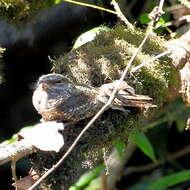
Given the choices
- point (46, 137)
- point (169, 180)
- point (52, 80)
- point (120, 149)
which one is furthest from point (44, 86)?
point (169, 180)

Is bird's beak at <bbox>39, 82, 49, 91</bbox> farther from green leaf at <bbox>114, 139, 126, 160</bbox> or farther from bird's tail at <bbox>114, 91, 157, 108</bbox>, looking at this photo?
green leaf at <bbox>114, 139, 126, 160</bbox>

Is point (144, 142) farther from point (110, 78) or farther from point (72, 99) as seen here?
point (110, 78)

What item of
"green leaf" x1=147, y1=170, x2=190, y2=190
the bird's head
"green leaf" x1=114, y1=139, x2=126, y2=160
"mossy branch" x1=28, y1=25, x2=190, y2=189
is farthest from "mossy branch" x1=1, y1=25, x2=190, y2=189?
"green leaf" x1=147, y1=170, x2=190, y2=190

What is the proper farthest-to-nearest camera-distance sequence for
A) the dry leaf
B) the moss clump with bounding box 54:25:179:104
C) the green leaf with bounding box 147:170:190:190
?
the moss clump with bounding box 54:25:179:104, the dry leaf, the green leaf with bounding box 147:170:190:190

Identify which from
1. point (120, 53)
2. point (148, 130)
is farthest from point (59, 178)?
point (148, 130)

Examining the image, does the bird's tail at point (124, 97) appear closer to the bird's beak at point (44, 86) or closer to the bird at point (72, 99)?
the bird at point (72, 99)

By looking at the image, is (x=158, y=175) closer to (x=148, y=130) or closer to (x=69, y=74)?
(x=148, y=130)
